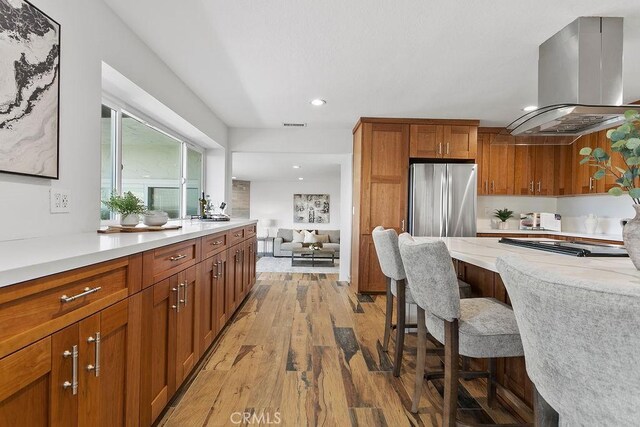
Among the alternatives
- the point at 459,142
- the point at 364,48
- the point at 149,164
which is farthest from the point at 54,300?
the point at 459,142

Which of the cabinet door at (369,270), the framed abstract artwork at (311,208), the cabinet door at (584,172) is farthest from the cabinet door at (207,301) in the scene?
the framed abstract artwork at (311,208)

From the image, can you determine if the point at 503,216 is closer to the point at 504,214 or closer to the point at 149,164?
the point at 504,214

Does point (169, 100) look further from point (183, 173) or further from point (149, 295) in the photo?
point (149, 295)

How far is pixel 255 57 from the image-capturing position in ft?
8.31

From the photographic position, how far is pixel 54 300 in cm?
88

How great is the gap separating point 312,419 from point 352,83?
270 cm

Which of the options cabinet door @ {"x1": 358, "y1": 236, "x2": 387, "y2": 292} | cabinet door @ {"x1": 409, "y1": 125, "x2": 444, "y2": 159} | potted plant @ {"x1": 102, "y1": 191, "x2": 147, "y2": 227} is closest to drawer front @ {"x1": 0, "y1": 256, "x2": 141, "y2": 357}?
potted plant @ {"x1": 102, "y1": 191, "x2": 147, "y2": 227}

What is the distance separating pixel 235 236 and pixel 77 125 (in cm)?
159

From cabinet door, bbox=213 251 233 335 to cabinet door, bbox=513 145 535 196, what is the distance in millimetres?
4153

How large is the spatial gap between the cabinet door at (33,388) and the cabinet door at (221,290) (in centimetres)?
148

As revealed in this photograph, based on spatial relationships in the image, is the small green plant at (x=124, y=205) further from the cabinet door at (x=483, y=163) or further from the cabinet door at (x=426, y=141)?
the cabinet door at (x=483, y=163)

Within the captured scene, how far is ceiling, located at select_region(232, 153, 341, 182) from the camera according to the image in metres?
5.97

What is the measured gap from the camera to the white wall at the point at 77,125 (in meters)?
1.39

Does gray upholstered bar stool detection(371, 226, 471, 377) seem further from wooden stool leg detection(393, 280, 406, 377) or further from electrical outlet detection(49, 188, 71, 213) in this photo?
electrical outlet detection(49, 188, 71, 213)
